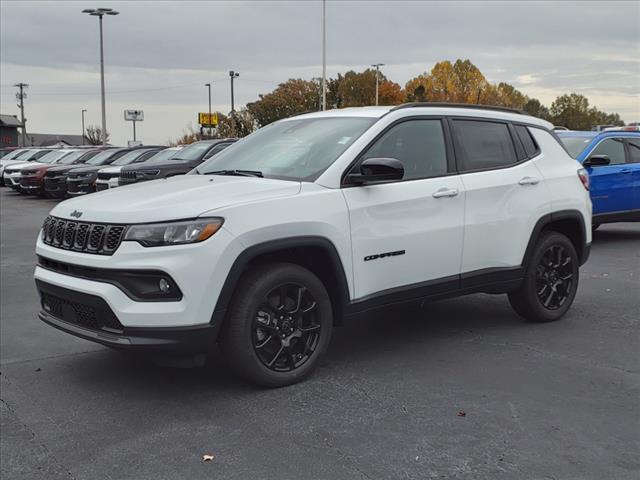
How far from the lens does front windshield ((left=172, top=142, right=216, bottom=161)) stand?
17.0m

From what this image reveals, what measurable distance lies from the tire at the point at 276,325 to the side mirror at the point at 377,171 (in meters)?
0.73

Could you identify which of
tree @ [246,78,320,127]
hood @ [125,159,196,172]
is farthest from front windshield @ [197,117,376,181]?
tree @ [246,78,320,127]

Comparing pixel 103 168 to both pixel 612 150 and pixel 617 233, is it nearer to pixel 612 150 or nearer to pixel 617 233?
pixel 617 233

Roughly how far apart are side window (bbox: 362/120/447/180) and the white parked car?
13265 millimetres

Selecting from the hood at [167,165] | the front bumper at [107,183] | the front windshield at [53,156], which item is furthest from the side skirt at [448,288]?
the front windshield at [53,156]

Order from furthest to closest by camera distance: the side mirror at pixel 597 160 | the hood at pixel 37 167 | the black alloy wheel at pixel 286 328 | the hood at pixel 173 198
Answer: the hood at pixel 37 167 → the side mirror at pixel 597 160 → the black alloy wheel at pixel 286 328 → the hood at pixel 173 198

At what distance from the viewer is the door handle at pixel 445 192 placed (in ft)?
17.6

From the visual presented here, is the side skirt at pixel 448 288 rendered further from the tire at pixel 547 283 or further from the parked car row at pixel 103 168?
the parked car row at pixel 103 168

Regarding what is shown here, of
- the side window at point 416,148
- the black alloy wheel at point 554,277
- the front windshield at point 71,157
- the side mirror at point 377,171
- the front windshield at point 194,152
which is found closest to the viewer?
the side mirror at point 377,171

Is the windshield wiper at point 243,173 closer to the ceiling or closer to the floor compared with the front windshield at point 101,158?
closer to the floor

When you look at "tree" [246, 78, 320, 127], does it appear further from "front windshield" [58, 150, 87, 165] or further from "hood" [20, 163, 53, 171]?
"hood" [20, 163, 53, 171]

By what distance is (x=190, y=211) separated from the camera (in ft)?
14.0

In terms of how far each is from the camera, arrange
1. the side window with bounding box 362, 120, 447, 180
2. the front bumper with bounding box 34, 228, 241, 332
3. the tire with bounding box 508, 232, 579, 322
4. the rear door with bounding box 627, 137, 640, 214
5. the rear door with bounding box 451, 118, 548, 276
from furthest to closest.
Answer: the rear door with bounding box 627, 137, 640, 214, the tire with bounding box 508, 232, 579, 322, the rear door with bounding box 451, 118, 548, 276, the side window with bounding box 362, 120, 447, 180, the front bumper with bounding box 34, 228, 241, 332

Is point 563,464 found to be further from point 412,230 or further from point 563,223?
point 563,223
